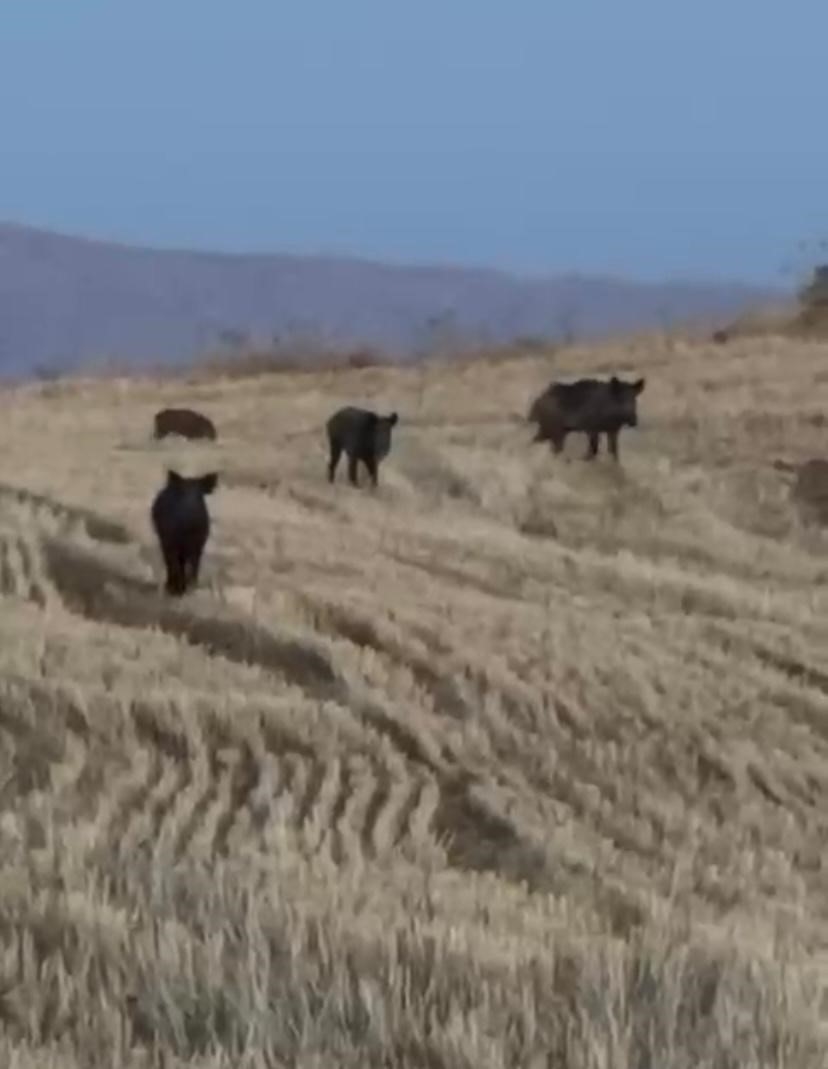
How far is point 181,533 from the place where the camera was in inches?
516

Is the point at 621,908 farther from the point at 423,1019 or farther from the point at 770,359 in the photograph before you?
the point at 770,359

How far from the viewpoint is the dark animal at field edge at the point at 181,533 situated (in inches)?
513

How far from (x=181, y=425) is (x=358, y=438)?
228 centimetres

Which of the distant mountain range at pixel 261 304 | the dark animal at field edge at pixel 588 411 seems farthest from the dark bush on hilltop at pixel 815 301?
the dark animal at field edge at pixel 588 411

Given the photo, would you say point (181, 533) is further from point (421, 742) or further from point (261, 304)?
point (261, 304)

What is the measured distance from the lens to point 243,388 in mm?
24062

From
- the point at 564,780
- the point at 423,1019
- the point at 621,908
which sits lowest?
the point at 564,780

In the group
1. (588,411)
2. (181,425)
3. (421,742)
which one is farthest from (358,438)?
(421,742)

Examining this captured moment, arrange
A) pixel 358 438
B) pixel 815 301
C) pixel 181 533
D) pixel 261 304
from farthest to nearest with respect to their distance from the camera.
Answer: pixel 261 304, pixel 815 301, pixel 358 438, pixel 181 533

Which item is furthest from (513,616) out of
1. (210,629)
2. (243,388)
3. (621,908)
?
(243,388)

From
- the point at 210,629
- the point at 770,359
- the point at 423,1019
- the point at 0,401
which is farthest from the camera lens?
the point at 770,359

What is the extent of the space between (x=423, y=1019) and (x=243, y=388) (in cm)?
1962

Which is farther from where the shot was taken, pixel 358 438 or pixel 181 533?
pixel 358 438

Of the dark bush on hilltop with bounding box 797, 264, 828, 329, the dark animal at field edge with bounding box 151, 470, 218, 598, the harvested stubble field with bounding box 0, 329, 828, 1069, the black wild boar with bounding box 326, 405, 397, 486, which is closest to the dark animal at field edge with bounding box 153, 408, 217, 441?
the harvested stubble field with bounding box 0, 329, 828, 1069
